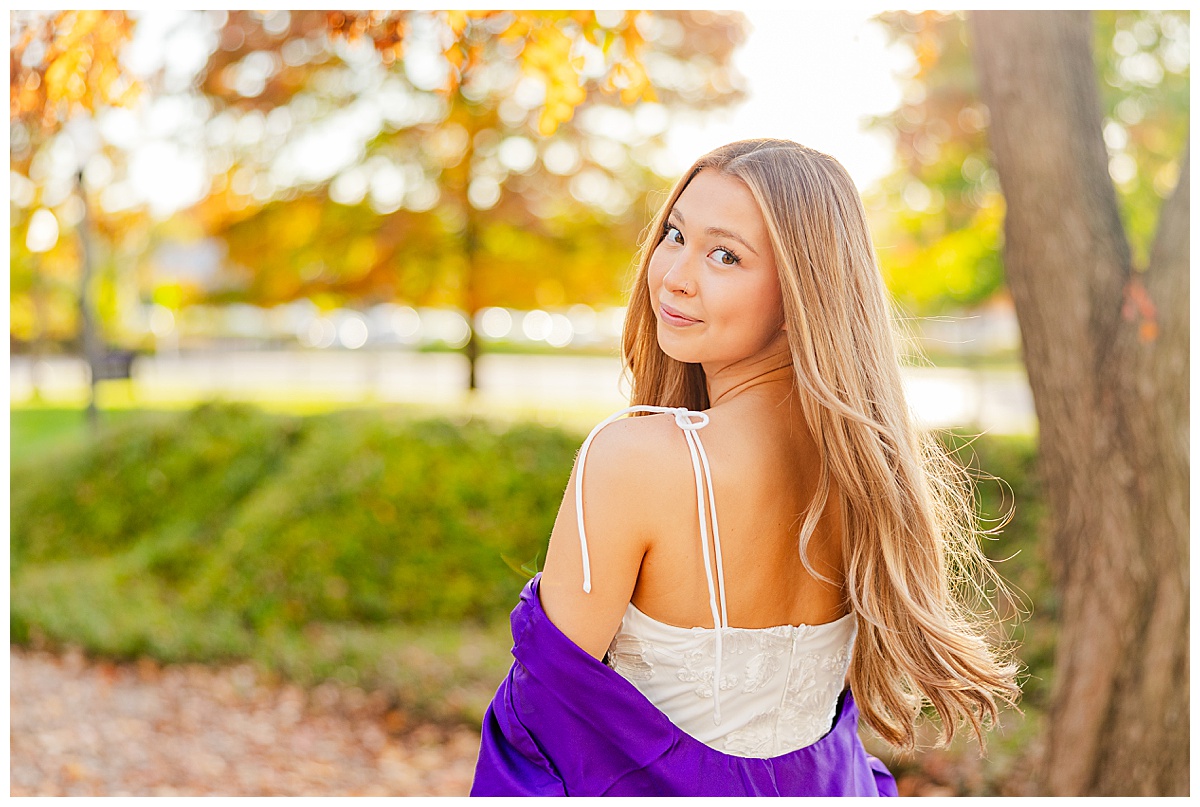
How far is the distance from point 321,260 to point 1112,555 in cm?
676

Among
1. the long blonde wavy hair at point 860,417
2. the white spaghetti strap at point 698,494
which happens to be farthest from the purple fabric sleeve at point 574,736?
the long blonde wavy hair at point 860,417

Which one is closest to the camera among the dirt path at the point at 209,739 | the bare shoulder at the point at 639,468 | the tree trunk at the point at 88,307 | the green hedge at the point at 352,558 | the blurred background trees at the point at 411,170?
the bare shoulder at the point at 639,468

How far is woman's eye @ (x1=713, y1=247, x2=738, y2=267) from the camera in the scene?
1.58 m

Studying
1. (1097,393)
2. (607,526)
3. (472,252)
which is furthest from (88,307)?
(607,526)

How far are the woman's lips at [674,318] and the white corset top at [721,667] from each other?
→ 155mm

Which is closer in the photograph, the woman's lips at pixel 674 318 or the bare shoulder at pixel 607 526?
the bare shoulder at pixel 607 526

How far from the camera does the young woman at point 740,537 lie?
1476 mm

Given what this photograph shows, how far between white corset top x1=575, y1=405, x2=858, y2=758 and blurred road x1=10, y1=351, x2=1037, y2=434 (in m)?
10.7

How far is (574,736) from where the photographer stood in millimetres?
1516

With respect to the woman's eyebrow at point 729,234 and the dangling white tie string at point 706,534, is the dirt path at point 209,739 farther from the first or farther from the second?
the woman's eyebrow at point 729,234

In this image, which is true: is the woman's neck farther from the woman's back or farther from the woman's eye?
the woman's eye

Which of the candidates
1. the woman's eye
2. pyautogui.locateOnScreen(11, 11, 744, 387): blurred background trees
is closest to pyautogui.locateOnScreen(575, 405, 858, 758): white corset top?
the woman's eye
